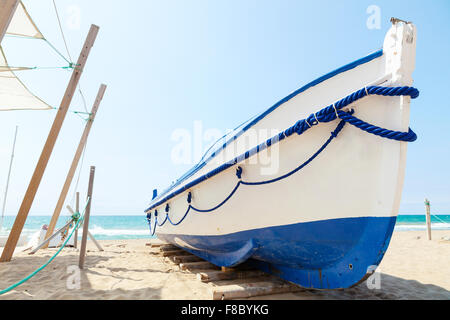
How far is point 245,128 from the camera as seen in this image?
330 cm

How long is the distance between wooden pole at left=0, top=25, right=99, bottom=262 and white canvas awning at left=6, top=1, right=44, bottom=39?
2.98 feet

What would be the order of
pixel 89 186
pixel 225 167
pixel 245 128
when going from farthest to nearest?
pixel 89 186, pixel 245 128, pixel 225 167

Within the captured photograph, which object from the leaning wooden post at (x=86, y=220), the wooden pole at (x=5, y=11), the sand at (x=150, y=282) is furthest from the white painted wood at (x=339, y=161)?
the wooden pole at (x=5, y=11)

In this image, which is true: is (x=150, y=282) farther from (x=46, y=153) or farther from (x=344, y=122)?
(x=46, y=153)

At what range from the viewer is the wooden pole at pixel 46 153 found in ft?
15.8

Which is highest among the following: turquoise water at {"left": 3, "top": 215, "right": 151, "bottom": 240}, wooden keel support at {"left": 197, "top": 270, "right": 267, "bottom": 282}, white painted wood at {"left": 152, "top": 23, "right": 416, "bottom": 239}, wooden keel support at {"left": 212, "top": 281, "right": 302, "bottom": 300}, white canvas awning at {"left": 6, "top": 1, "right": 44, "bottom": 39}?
white canvas awning at {"left": 6, "top": 1, "right": 44, "bottom": 39}

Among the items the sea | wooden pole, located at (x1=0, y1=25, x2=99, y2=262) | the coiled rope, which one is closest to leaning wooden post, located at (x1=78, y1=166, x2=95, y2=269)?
wooden pole, located at (x1=0, y1=25, x2=99, y2=262)

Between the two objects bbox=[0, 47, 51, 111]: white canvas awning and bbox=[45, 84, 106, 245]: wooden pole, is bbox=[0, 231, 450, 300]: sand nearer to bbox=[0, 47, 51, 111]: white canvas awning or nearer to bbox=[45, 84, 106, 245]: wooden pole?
bbox=[45, 84, 106, 245]: wooden pole

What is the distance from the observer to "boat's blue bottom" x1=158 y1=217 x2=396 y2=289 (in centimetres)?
193

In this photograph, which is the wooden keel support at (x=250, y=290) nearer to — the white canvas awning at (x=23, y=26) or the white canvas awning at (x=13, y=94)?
the white canvas awning at (x=13, y=94)

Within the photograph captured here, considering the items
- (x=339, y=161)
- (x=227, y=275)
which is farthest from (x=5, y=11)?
(x=227, y=275)
